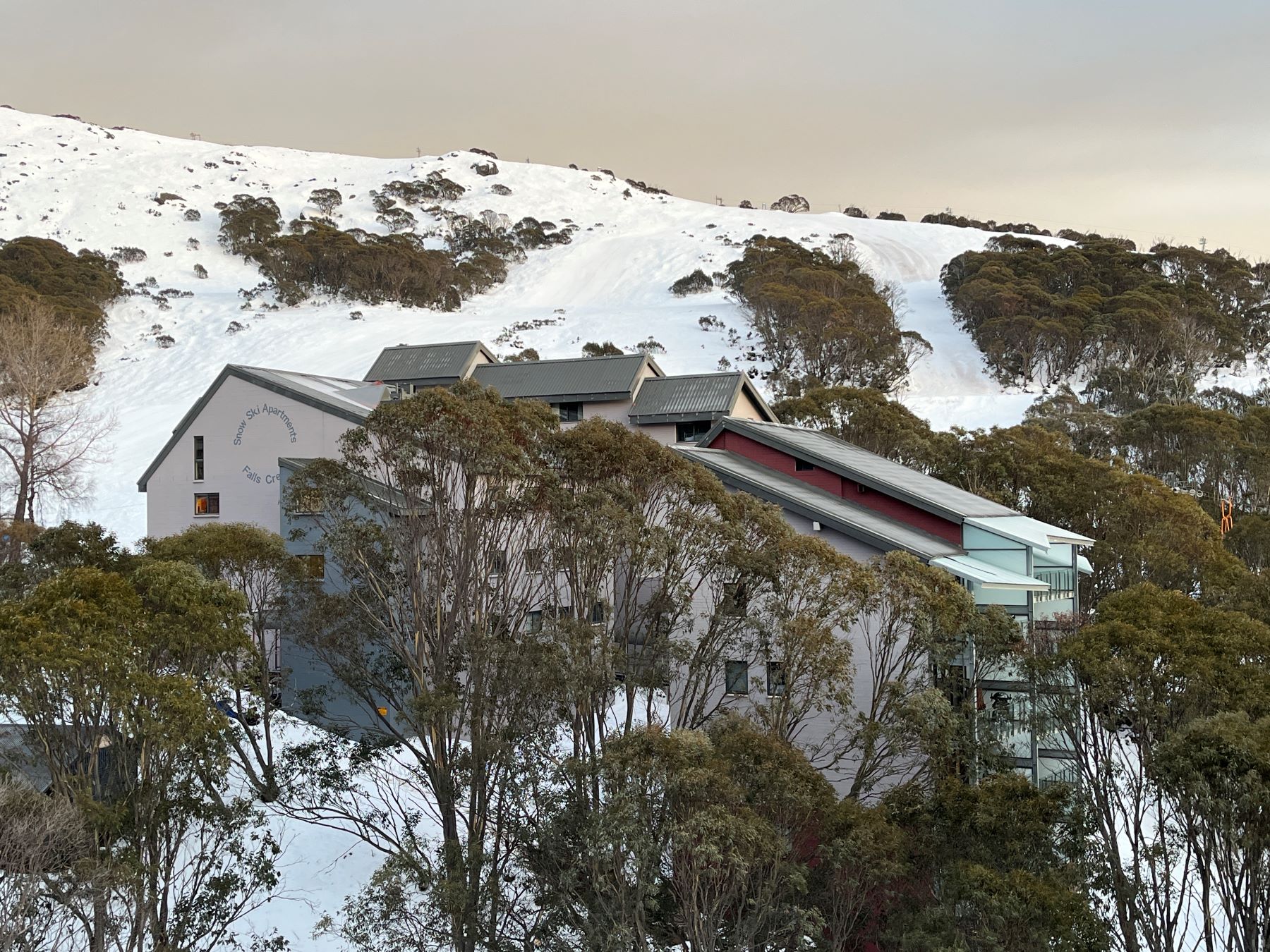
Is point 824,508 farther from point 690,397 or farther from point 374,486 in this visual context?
point 690,397

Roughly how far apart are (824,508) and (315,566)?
34.4ft

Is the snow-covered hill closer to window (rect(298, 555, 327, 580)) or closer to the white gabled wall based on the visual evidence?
the white gabled wall

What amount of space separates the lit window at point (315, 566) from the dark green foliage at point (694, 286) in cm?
7638

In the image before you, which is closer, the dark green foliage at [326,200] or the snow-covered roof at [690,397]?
the snow-covered roof at [690,397]

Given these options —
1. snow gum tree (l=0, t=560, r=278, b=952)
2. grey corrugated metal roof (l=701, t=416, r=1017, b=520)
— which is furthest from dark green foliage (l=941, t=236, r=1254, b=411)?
snow gum tree (l=0, t=560, r=278, b=952)

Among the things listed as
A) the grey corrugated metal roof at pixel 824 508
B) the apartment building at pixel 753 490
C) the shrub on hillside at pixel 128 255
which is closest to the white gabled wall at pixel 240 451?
the apartment building at pixel 753 490

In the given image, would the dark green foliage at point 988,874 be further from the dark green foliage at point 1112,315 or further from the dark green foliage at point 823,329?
the dark green foliage at point 1112,315

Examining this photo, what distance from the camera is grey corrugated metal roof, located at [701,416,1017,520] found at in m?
25.0

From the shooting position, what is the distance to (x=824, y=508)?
75.6 feet

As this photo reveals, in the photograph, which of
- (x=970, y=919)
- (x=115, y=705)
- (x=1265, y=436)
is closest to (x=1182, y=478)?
(x=1265, y=436)

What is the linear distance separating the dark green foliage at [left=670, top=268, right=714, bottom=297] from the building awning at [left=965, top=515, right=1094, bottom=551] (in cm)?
7263

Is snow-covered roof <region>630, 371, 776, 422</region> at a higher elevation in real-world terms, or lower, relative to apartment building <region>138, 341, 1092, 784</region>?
higher

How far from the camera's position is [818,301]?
71.9 meters

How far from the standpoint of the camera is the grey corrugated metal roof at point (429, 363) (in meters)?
46.4
